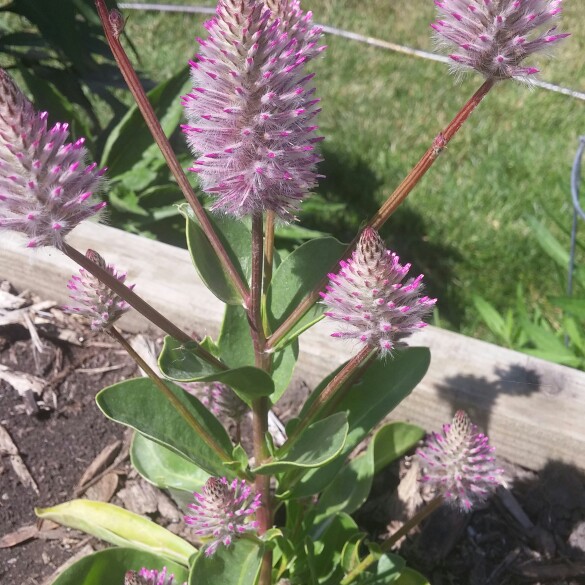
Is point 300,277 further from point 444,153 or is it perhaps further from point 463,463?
point 444,153

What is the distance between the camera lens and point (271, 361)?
60.2 inches

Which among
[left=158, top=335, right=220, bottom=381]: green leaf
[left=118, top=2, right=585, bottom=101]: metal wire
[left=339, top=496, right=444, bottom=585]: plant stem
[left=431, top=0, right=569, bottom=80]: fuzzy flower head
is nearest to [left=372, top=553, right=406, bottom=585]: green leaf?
[left=339, top=496, right=444, bottom=585]: plant stem

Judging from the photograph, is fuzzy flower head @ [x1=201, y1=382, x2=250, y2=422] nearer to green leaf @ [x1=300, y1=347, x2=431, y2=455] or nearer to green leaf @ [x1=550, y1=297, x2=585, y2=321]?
green leaf @ [x1=300, y1=347, x2=431, y2=455]

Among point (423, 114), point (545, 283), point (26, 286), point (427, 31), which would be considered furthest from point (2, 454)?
point (427, 31)

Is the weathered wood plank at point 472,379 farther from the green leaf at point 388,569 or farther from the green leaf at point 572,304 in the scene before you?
the green leaf at point 388,569

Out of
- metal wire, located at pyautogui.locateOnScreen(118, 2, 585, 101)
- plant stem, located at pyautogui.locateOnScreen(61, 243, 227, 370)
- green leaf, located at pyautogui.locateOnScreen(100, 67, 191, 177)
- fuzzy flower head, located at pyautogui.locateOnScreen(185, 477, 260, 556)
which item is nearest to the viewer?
plant stem, located at pyautogui.locateOnScreen(61, 243, 227, 370)

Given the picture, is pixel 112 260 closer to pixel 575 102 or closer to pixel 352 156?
pixel 352 156

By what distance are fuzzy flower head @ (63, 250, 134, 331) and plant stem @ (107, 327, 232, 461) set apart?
3 centimetres

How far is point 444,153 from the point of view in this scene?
161 inches

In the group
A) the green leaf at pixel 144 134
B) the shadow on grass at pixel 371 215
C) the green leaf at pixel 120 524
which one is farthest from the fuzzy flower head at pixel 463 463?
the green leaf at pixel 144 134

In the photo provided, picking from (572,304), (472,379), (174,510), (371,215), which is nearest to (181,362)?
(174,510)

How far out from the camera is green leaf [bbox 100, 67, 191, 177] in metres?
2.94

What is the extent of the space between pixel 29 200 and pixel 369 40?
4.09m

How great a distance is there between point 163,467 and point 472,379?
2.83 ft
